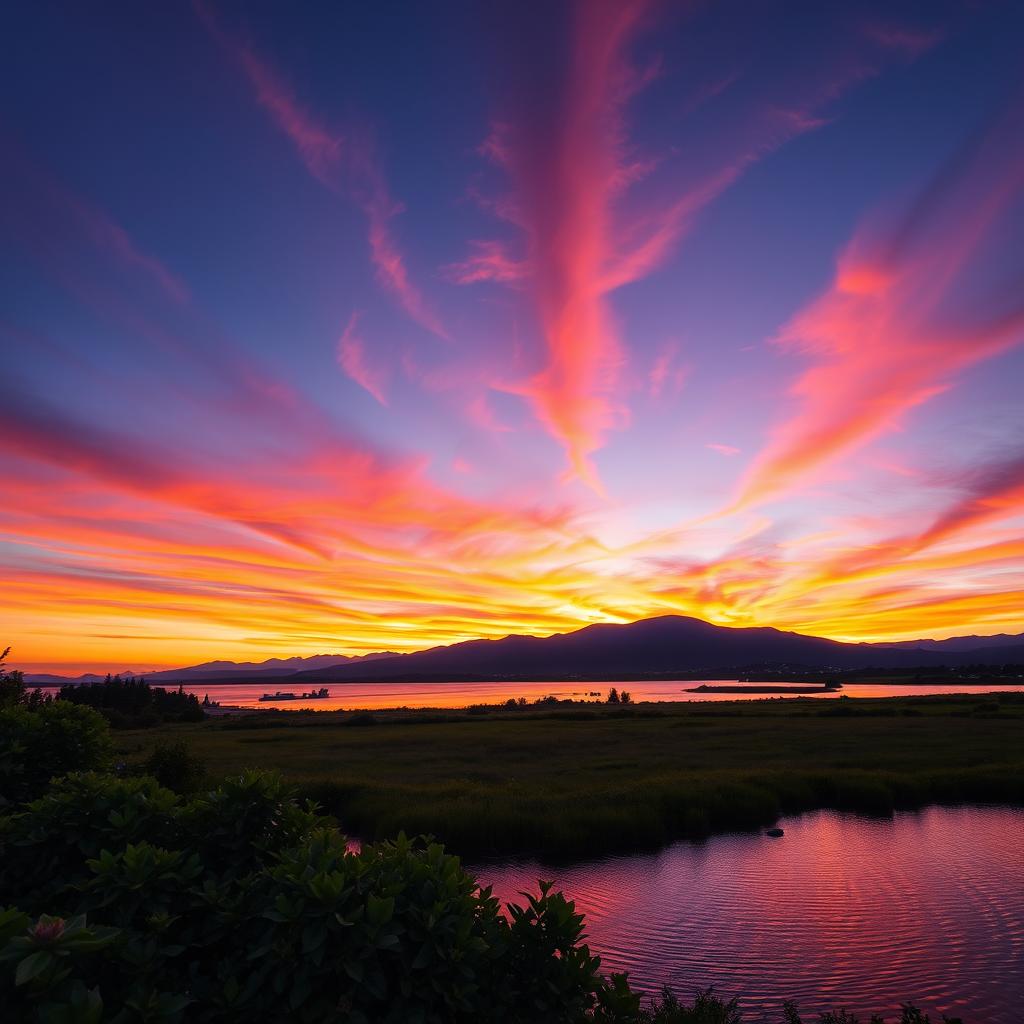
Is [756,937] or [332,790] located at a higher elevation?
[332,790]

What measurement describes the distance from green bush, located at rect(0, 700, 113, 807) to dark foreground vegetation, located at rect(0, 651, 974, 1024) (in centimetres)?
318

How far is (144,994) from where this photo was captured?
485cm

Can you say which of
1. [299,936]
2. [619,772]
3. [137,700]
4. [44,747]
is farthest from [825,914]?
[137,700]

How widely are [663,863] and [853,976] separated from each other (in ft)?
31.7

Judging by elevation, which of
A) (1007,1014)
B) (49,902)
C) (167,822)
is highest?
(167,822)

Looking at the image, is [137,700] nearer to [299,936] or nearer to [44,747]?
[44,747]

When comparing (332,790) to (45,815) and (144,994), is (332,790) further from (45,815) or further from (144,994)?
(144,994)

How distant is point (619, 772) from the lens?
39.0m

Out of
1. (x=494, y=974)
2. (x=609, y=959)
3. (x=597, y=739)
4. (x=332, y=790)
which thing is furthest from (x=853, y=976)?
(x=597, y=739)

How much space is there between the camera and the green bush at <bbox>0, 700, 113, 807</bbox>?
9859mm

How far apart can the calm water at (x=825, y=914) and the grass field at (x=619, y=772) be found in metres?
2.36

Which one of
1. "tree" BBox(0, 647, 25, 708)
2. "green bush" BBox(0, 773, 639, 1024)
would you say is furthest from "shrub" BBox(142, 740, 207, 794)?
"green bush" BBox(0, 773, 639, 1024)

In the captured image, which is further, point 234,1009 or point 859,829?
point 859,829

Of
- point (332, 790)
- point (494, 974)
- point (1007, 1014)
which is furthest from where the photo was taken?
point (332, 790)
